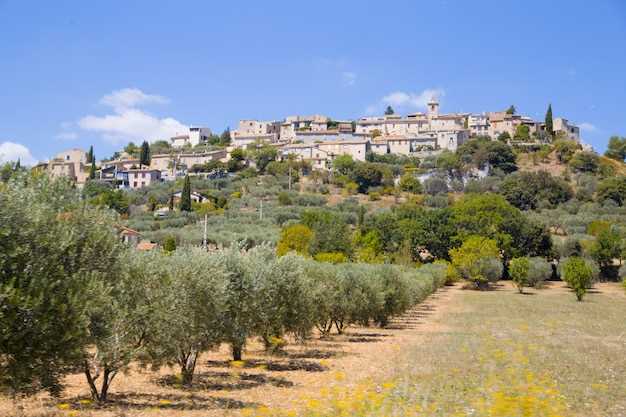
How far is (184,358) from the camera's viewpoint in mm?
18875

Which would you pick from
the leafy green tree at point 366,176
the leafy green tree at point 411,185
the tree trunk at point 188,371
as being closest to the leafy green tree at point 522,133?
the leafy green tree at point 411,185

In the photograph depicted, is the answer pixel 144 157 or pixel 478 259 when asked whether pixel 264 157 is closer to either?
pixel 144 157

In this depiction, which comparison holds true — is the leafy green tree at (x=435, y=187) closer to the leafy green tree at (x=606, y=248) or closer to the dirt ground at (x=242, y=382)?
the leafy green tree at (x=606, y=248)

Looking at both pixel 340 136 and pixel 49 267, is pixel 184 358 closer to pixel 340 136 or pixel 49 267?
pixel 49 267

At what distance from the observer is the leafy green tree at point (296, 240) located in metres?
74.1

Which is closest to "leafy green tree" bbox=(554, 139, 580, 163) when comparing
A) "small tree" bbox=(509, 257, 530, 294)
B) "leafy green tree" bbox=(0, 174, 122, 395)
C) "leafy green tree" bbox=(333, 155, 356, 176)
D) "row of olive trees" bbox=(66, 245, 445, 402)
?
"leafy green tree" bbox=(333, 155, 356, 176)

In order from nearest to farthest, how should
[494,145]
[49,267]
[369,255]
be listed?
[49,267] → [369,255] → [494,145]

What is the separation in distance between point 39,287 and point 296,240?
6508 cm

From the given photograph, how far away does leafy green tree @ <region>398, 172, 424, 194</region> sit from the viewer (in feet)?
468

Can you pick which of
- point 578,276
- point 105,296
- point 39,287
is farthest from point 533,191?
point 39,287

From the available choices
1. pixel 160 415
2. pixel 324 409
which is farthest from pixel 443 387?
pixel 160 415

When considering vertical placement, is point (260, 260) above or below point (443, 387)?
above

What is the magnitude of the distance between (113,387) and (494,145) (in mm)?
145884

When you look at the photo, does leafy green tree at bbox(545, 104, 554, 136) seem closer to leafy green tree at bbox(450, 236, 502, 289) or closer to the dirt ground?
leafy green tree at bbox(450, 236, 502, 289)
